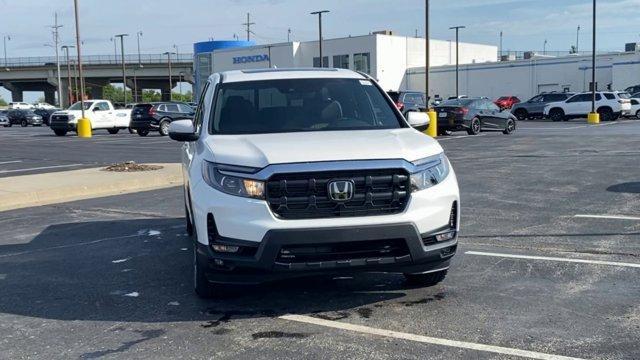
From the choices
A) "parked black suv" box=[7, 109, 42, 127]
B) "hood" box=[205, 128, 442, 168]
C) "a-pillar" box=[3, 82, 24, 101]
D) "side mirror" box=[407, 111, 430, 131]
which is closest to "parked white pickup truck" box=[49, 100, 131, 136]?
"parked black suv" box=[7, 109, 42, 127]

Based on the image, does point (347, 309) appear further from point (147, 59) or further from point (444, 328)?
point (147, 59)

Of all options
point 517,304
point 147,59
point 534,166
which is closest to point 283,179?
point 517,304

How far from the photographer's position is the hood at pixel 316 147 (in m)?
4.94

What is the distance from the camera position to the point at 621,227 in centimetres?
825

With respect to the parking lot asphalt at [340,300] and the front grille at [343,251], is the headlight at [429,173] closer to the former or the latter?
the front grille at [343,251]

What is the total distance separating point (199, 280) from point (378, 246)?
154cm

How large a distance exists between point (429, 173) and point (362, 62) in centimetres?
6699

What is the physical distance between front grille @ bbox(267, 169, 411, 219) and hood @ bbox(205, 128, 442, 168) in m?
0.13

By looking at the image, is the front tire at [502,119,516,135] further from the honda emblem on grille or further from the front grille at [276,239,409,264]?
the honda emblem on grille

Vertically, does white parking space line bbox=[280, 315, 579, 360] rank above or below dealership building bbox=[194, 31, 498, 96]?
below

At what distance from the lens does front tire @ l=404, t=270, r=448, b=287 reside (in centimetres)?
579

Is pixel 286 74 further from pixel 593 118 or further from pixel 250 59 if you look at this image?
pixel 250 59

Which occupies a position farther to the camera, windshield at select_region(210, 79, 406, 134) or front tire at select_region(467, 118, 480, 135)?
front tire at select_region(467, 118, 480, 135)

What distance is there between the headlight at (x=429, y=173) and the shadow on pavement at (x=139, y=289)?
1074mm
